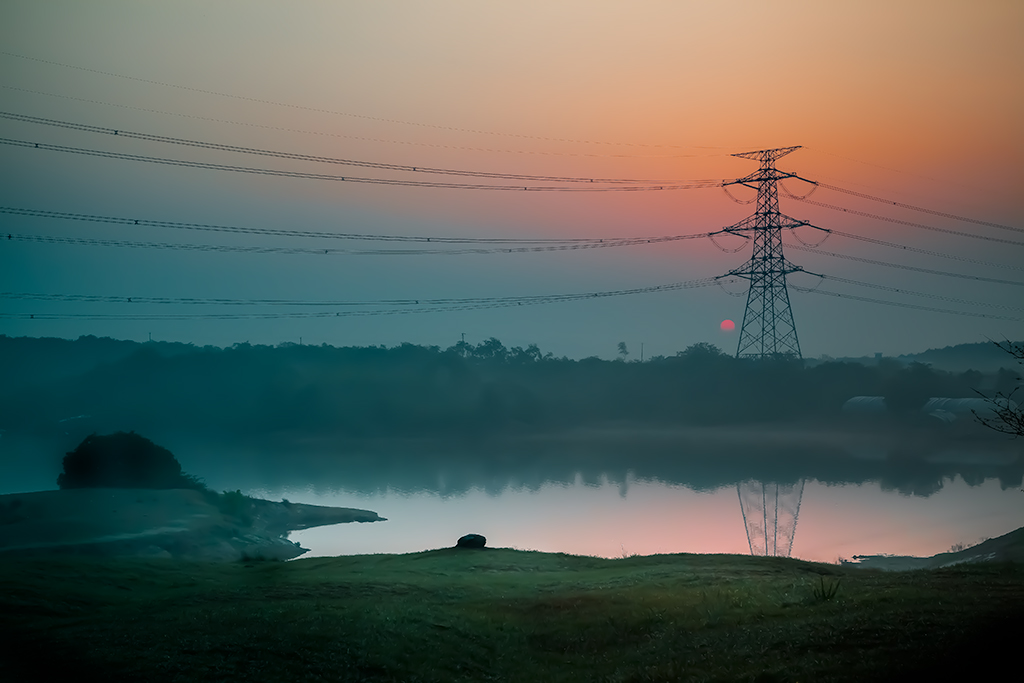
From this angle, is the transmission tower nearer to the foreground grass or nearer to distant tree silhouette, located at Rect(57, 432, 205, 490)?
the foreground grass

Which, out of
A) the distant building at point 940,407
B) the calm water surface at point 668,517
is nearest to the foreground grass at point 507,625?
the calm water surface at point 668,517

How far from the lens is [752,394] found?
118 metres

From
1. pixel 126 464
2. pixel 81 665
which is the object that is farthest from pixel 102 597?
pixel 126 464

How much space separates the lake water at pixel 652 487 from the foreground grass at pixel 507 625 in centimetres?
1732

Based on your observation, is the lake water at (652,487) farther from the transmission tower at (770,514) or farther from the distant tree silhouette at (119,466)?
the distant tree silhouette at (119,466)

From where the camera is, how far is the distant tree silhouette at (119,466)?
53875 mm

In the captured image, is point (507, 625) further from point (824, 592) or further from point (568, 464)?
point (568, 464)

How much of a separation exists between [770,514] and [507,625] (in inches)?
1664

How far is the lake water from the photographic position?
5012 centimetres

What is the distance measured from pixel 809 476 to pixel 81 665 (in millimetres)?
73515

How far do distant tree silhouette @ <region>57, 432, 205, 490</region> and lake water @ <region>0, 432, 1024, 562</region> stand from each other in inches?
475

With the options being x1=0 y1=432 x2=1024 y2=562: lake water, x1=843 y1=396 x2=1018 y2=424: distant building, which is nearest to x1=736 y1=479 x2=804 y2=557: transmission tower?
x1=0 y1=432 x2=1024 y2=562: lake water

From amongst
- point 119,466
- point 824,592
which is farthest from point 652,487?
point 824,592

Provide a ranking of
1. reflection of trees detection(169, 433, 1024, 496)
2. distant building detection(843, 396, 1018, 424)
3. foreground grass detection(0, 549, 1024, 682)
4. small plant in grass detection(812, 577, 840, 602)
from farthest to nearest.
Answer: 1. distant building detection(843, 396, 1018, 424)
2. reflection of trees detection(169, 433, 1024, 496)
3. small plant in grass detection(812, 577, 840, 602)
4. foreground grass detection(0, 549, 1024, 682)
